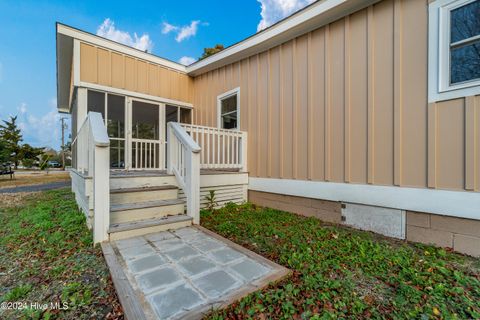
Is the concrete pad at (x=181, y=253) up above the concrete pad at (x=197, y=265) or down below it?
above

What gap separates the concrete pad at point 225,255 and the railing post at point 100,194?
1431 millimetres

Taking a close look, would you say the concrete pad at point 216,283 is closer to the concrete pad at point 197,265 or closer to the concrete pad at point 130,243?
the concrete pad at point 197,265

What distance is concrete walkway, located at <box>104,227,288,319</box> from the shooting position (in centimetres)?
159

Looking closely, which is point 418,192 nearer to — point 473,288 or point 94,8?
point 473,288

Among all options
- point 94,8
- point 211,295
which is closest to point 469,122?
point 211,295

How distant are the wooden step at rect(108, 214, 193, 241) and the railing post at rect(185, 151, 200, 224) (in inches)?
4.2

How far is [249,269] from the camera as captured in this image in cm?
210

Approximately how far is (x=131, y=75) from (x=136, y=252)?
4.82 meters

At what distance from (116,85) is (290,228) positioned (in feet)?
17.2

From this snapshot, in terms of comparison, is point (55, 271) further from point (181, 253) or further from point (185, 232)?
point (185, 232)

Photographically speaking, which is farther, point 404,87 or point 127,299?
point 404,87

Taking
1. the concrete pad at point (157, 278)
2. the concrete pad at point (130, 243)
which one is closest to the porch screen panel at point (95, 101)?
the concrete pad at point (130, 243)

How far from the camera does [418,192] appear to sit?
2844mm

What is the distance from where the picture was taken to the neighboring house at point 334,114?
264 cm
